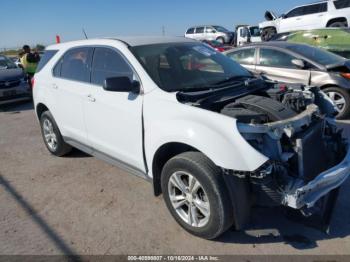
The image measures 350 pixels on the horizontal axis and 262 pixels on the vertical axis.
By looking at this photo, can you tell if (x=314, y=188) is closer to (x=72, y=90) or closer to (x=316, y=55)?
(x=72, y=90)

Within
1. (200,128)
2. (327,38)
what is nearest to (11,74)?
(200,128)

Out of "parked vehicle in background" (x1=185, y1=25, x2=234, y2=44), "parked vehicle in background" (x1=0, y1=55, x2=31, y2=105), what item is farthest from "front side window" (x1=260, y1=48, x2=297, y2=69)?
"parked vehicle in background" (x1=185, y1=25, x2=234, y2=44)

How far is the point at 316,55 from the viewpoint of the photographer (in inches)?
277

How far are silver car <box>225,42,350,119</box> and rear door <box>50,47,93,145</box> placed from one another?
3395 millimetres

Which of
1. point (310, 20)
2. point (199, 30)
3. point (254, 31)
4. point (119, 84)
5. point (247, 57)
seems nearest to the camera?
point (119, 84)

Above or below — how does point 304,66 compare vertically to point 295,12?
below

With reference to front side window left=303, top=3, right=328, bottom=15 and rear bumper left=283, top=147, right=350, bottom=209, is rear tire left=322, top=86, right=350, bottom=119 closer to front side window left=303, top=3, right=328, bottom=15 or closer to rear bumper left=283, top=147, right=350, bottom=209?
rear bumper left=283, top=147, right=350, bottom=209

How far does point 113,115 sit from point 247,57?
16.0 ft

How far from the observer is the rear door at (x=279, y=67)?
680 centimetres

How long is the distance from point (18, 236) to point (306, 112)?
3107 millimetres

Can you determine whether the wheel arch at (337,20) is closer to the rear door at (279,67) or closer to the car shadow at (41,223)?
the rear door at (279,67)

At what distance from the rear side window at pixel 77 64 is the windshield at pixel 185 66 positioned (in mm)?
857

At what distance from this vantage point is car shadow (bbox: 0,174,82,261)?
314 centimetres

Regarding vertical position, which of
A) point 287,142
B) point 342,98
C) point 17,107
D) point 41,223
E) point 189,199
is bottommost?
point 17,107
